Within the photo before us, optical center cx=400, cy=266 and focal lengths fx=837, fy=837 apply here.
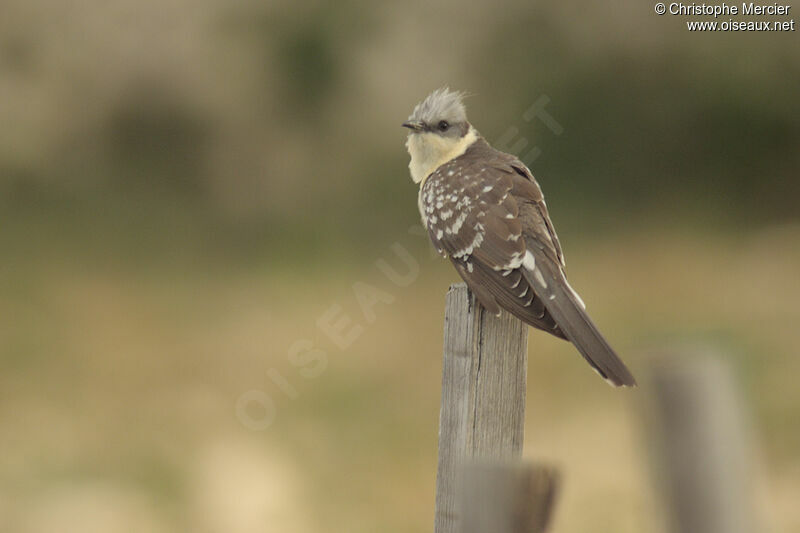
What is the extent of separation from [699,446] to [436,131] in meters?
2.15

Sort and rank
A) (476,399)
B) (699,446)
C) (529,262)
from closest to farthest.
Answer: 1. (699,446)
2. (476,399)
3. (529,262)

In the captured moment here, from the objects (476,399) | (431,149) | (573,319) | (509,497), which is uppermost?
(431,149)

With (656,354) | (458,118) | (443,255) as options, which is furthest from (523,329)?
(458,118)

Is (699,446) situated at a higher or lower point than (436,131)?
lower

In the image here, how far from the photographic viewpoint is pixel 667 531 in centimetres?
117

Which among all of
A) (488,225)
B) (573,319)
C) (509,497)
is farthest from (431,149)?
(509,497)

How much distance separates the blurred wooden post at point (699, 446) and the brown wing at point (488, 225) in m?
0.98

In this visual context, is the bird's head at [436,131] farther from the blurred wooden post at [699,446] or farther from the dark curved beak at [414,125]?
the blurred wooden post at [699,446]

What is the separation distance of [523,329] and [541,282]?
8.7 inches

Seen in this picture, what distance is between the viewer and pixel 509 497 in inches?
50.6

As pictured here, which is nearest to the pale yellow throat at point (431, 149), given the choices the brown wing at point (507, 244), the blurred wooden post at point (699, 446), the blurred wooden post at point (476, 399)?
the brown wing at point (507, 244)

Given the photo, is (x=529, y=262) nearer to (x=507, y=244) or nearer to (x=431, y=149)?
(x=507, y=244)

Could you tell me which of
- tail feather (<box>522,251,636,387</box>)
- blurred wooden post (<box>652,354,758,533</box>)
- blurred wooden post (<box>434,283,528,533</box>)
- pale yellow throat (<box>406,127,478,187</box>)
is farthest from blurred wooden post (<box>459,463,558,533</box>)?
pale yellow throat (<box>406,127,478,187</box>)

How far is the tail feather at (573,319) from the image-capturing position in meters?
2.02
